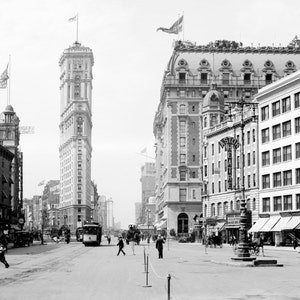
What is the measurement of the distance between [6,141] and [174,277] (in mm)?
131848

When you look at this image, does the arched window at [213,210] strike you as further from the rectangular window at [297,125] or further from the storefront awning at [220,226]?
the rectangular window at [297,125]

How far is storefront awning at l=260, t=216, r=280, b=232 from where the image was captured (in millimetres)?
80231

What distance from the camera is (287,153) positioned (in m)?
79.6

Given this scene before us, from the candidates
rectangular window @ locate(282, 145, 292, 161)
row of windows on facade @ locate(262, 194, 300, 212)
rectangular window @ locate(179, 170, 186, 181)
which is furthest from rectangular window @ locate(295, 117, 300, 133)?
rectangular window @ locate(179, 170, 186, 181)

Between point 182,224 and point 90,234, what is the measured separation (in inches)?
1662

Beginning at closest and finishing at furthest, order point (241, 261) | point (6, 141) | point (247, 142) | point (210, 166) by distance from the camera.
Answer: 1. point (241, 261)
2. point (247, 142)
3. point (210, 166)
4. point (6, 141)

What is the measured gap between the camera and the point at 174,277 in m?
29.9

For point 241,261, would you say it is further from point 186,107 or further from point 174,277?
point 186,107

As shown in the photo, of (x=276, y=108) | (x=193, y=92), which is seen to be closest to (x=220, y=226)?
(x=276, y=108)

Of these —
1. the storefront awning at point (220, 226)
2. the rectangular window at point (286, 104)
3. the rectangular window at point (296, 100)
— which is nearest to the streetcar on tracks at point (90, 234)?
the storefront awning at point (220, 226)

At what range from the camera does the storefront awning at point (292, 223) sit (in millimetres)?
74375

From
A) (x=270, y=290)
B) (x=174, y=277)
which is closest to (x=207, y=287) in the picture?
(x=270, y=290)

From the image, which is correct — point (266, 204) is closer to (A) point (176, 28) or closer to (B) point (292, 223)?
(B) point (292, 223)

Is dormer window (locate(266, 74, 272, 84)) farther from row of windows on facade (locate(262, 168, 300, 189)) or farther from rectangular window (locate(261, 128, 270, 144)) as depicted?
row of windows on facade (locate(262, 168, 300, 189))
